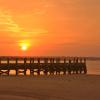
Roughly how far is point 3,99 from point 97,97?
5025 mm

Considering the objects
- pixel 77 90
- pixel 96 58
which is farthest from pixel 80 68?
pixel 96 58

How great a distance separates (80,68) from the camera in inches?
2063

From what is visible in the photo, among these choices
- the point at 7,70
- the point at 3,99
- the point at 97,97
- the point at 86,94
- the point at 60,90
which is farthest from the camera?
the point at 7,70

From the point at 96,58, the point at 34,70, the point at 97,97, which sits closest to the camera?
the point at 97,97

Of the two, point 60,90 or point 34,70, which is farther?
point 34,70

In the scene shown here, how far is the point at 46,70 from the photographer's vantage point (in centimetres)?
4797

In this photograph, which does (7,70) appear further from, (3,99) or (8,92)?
(3,99)

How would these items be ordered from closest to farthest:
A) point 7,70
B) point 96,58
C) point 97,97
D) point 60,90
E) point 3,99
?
point 3,99 → point 97,97 → point 60,90 → point 7,70 → point 96,58

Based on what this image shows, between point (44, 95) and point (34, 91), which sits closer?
point (44, 95)

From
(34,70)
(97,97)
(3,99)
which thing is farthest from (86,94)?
(34,70)

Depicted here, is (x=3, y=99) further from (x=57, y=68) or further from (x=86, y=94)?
(x=57, y=68)

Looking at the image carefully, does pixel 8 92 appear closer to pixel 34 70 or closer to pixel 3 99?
pixel 3 99

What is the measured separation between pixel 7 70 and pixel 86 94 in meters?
22.1

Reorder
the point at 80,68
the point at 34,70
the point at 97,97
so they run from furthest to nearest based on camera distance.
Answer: the point at 80,68
the point at 34,70
the point at 97,97
